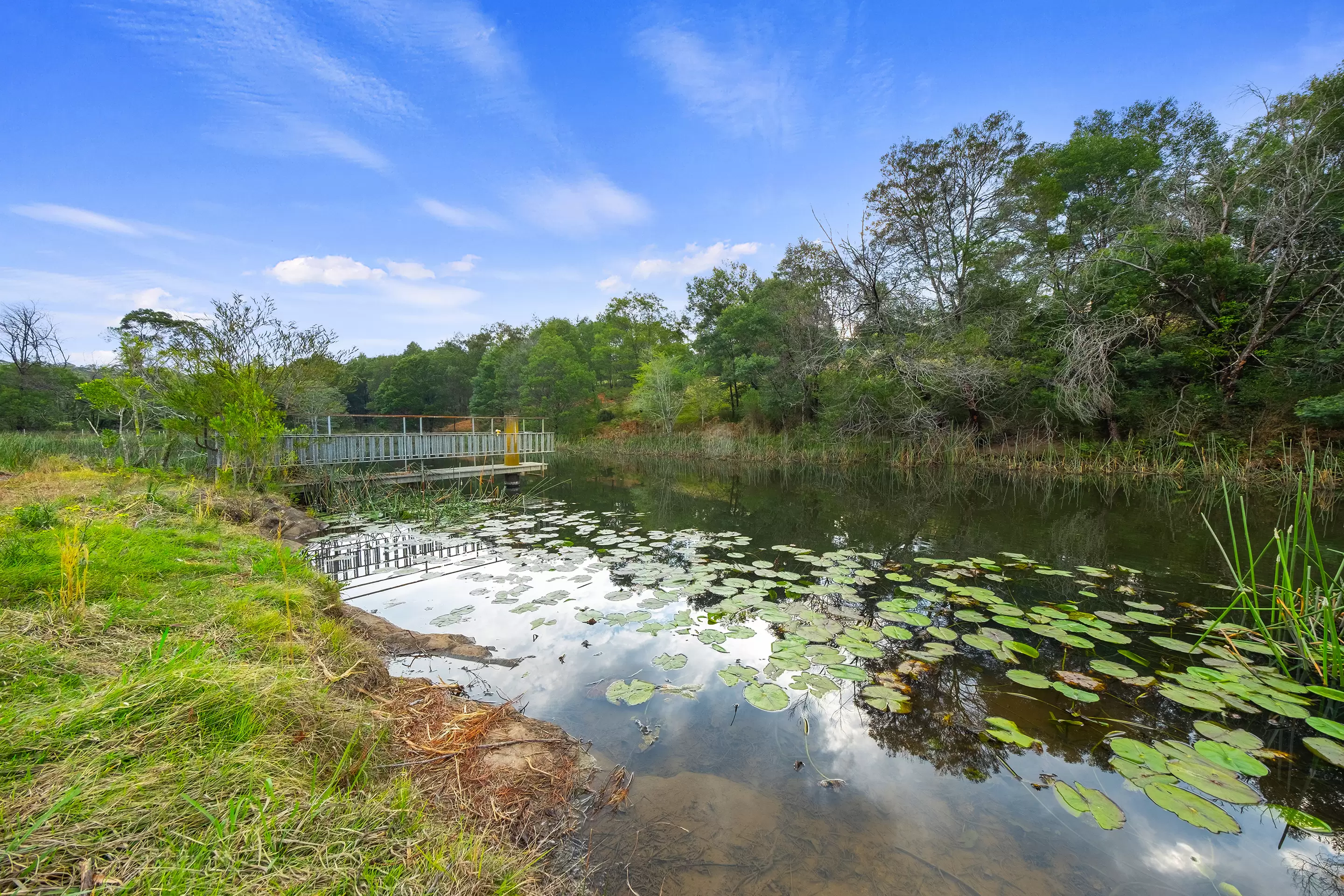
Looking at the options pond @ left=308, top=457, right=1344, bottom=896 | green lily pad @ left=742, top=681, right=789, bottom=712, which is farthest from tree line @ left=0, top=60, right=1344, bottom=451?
green lily pad @ left=742, top=681, right=789, bottom=712

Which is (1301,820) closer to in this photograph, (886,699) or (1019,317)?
(886,699)

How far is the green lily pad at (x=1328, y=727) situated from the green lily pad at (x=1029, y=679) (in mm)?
979

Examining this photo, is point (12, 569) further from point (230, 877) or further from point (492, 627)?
point (230, 877)

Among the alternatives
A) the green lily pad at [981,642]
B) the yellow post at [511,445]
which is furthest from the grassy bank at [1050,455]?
the yellow post at [511,445]

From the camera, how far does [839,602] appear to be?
415 cm

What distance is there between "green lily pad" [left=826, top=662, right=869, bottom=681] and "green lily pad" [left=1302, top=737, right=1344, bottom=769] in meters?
1.85

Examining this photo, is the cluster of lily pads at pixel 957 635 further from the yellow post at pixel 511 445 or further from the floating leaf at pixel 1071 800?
the yellow post at pixel 511 445

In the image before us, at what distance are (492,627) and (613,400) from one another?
33144 millimetres

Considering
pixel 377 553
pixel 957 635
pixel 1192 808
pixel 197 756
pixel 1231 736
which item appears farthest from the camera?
pixel 377 553

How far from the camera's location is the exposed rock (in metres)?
3.39

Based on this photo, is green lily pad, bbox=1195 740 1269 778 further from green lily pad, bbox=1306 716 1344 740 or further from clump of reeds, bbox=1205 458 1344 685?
clump of reeds, bbox=1205 458 1344 685

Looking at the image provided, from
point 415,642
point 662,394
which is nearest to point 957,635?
point 415,642

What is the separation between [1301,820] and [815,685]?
189cm

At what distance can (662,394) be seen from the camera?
1075 inches
